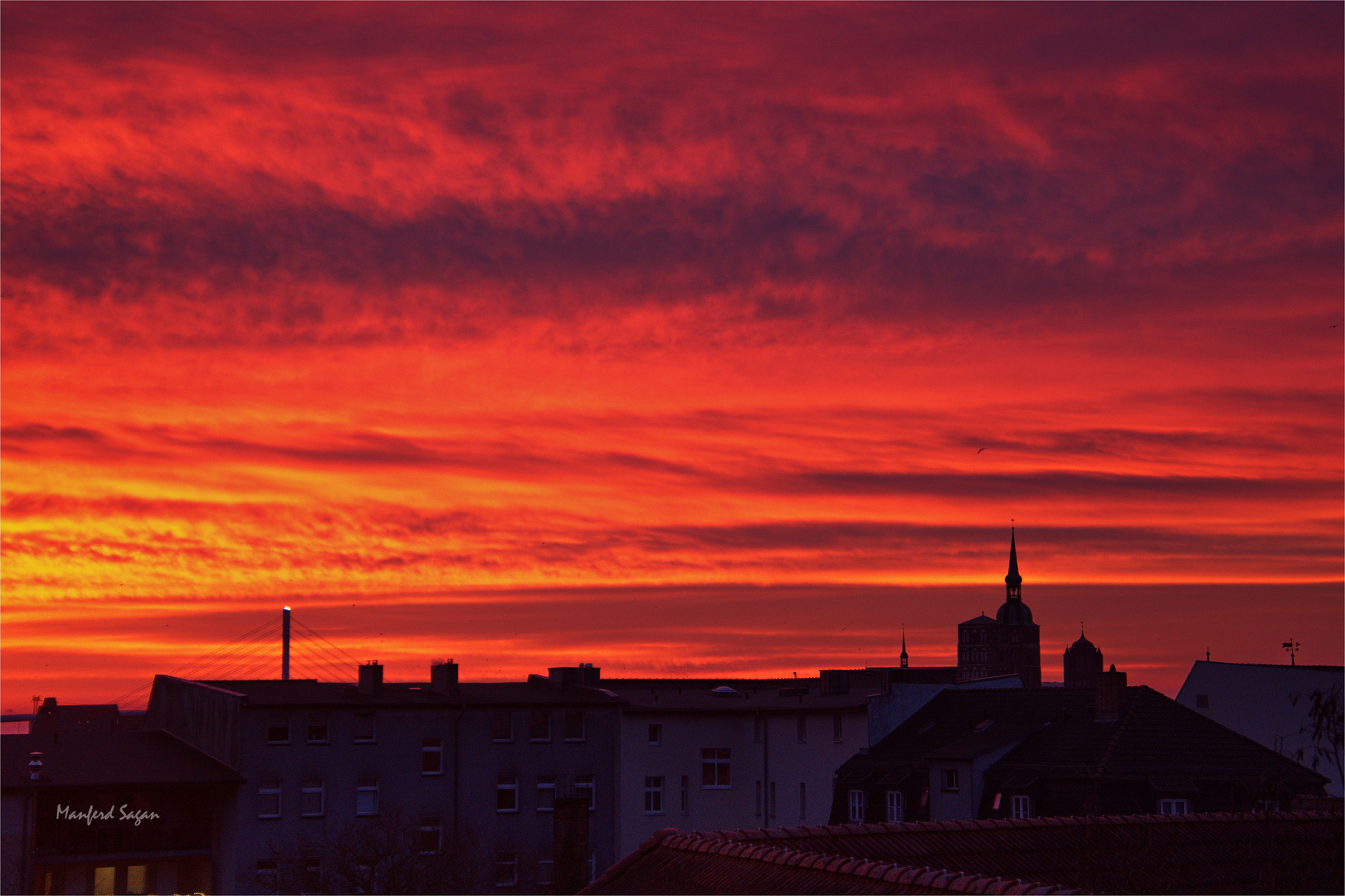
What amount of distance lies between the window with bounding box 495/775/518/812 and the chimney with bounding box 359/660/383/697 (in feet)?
25.4

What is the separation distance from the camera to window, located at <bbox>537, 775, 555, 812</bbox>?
231 feet

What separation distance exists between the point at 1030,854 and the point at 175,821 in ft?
159

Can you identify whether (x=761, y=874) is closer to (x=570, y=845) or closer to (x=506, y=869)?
(x=570, y=845)

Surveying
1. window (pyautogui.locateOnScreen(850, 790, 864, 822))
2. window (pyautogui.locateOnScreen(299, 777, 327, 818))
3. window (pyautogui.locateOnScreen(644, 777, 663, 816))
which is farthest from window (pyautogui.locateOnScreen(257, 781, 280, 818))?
window (pyautogui.locateOnScreen(850, 790, 864, 822))

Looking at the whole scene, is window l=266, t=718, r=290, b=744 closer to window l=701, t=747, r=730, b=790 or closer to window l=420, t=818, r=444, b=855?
window l=420, t=818, r=444, b=855

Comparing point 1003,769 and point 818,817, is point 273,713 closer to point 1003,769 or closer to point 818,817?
point 818,817

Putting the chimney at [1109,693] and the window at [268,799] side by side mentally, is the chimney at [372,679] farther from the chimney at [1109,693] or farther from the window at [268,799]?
the chimney at [1109,693]

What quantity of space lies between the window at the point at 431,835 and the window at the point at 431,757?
2506 millimetres

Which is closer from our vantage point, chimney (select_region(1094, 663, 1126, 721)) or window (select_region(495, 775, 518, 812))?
chimney (select_region(1094, 663, 1126, 721))

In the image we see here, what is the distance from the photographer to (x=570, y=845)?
62688 mm

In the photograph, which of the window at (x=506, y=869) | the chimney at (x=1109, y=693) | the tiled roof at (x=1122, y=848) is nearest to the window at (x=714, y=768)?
the window at (x=506, y=869)

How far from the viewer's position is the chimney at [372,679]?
70.8 meters

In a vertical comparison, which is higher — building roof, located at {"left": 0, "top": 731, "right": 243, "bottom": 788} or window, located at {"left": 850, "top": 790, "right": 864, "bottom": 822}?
building roof, located at {"left": 0, "top": 731, "right": 243, "bottom": 788}

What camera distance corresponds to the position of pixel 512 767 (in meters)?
70.1
